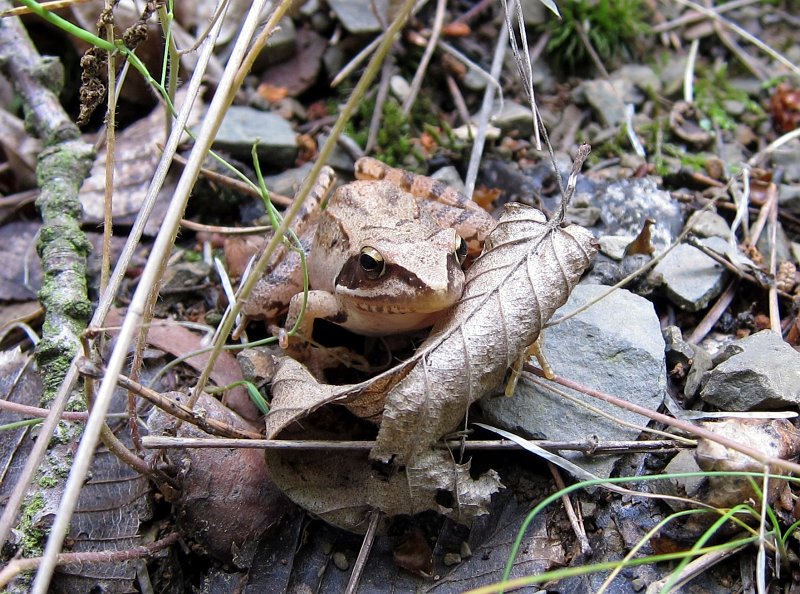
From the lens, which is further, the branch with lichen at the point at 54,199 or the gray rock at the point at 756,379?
the branch with lichen at the point at 54,199

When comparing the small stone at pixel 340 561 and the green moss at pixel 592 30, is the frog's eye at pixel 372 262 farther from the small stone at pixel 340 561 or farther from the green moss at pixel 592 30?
the green moss at pixel 592 30

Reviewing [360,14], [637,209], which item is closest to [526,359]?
[637,209]

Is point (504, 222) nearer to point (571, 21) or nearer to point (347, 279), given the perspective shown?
point (347, 279)

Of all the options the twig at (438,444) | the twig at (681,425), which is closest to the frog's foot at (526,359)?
the twig at (681,425)

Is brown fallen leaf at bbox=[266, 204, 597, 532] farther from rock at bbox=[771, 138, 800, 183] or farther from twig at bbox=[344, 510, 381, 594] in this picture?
rock at bbox=[771, 138, 800, 183]

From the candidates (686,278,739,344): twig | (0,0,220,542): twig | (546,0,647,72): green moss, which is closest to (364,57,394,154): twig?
(546,0,647,72): green moss
